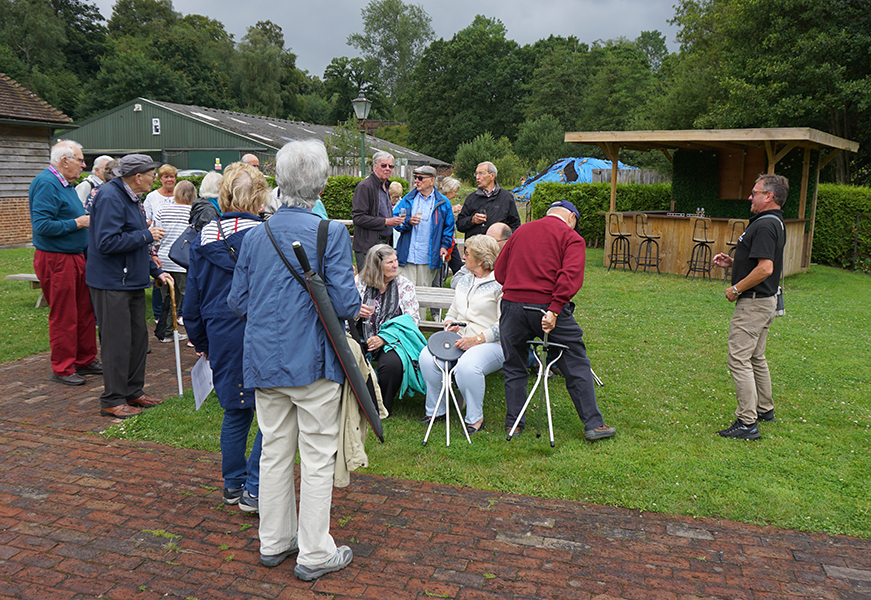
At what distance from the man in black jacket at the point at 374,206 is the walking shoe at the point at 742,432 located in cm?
388

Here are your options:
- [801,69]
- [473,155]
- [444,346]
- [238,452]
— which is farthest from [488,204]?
[473,155]

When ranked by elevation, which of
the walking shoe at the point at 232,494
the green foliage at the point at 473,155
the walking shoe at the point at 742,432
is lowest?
the walking shoe at the point at 232,494

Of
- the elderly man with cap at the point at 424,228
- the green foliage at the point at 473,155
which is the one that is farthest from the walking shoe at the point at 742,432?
the green foliage at the point at 473,155

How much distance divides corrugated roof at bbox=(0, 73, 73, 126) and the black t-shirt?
18155mm

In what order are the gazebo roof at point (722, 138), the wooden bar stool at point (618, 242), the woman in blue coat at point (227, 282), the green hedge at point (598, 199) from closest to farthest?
1. the woman in blue coat at point (227, 282)
2. the gazebo roof at point (722, 138)
3. the wooden bar stool at point (618, 242)
4. the green hedge at point (598, 199)

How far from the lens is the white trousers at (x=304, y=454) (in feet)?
9.39

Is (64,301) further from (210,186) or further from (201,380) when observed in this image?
(201,380)

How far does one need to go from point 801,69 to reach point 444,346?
20491mm

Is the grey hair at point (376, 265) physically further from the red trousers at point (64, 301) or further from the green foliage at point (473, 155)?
the green foliage at point (473, 155)

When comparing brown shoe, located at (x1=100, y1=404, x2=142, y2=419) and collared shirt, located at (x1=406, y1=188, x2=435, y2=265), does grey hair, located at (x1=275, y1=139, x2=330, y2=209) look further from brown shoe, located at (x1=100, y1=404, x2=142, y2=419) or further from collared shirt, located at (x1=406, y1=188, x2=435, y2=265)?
collared shirt, located at (x1=406, y1=188, x2=435, y2=265)

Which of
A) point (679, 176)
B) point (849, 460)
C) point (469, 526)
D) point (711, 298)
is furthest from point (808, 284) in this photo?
point (469, 526)

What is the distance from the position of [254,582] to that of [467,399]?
235 centimetres

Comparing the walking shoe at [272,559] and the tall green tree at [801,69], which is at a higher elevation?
the tall green tree at [801,69]

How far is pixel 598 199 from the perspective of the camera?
18.0 meters
